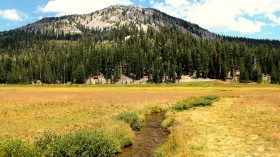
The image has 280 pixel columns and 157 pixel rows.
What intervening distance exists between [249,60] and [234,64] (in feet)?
33.8

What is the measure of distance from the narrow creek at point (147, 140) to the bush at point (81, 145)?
190cm

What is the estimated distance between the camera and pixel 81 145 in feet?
71.1

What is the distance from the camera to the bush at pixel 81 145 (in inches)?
835

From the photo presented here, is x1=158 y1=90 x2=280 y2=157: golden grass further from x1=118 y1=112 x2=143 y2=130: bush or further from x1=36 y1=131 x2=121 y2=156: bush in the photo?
x1=118 y1=112 x2=143 y2=130: bush

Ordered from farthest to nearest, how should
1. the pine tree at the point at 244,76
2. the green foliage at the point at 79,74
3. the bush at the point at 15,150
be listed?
the green foliage at the point at 79,74
the pine tree at the point at 244,76
the bush at the point at 15,150

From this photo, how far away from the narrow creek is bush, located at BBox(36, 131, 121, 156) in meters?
1.90

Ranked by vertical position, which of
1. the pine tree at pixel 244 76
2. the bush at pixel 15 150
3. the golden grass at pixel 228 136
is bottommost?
the golden grass at pixel 228 136

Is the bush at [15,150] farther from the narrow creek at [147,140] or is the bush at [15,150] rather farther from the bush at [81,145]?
the narrow creek at [147,140]

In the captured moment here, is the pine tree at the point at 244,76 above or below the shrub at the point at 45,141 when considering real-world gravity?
above

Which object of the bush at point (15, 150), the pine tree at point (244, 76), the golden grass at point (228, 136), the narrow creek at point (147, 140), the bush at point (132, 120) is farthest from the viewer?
the pine tree at point (244, 76)

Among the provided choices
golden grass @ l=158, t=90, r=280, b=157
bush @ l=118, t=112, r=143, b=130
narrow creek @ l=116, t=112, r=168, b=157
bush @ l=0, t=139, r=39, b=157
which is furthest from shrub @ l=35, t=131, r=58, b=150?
bush @ l=118, t=112, r=143, b=130

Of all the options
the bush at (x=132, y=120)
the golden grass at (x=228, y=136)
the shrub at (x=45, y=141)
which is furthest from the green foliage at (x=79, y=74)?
the shrub at (x=45, y=141)

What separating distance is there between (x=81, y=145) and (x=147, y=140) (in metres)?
9.57

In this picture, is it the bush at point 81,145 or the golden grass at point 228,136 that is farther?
the golden grass at point 228,136
